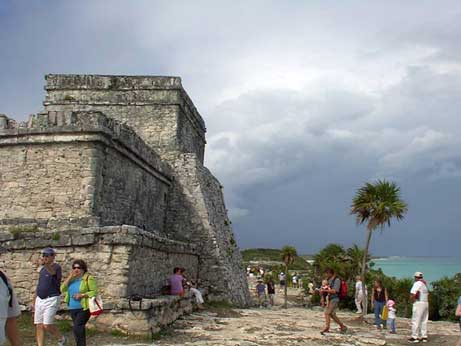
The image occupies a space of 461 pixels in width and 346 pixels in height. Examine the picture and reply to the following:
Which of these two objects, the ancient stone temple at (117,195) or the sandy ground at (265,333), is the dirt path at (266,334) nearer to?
the sandy ground at (265,333)

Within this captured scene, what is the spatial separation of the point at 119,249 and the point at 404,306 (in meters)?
13.7

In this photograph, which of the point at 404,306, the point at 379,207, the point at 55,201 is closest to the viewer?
the point at 55,201

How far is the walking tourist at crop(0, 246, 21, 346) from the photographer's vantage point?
13.6 ft

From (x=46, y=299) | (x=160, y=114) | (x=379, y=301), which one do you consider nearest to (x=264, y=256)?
(x=160, y=114)

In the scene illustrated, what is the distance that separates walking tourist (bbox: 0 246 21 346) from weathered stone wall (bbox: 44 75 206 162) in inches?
431

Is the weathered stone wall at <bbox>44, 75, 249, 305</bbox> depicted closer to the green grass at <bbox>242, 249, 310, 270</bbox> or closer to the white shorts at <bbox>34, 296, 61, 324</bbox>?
the white shorts at <bbox>34, 296, 61, 324</bbox>

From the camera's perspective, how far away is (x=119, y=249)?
789cm

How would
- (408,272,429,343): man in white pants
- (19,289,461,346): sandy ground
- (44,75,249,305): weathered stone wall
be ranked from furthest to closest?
1. (44,75,249,305): weathered stone wall
2. (408,272,429,343): man in white pants
3. (19,289,461,346): sandy ground

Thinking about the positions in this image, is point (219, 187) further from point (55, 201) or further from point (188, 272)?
point (55, 201)

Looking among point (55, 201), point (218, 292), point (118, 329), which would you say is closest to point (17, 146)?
point (55, 201)

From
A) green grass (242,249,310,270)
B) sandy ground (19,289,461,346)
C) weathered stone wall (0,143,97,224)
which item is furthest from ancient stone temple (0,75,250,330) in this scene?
green grass (242,249,310,270)

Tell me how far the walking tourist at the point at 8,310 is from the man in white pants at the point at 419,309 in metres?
7.25

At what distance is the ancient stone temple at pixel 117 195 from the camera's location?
7.97m

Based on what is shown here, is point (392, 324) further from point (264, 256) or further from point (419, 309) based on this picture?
point (264, 256)
